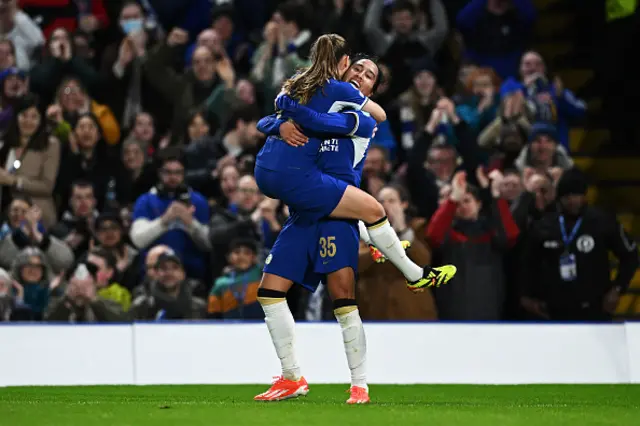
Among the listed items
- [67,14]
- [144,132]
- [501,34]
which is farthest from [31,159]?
[501,34]

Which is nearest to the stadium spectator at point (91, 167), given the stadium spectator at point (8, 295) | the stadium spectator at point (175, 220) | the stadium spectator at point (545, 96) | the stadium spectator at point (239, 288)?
the stadium spectator at point (175, 220)

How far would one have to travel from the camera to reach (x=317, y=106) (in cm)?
846

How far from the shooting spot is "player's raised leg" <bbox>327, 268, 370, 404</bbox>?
852 centimetres

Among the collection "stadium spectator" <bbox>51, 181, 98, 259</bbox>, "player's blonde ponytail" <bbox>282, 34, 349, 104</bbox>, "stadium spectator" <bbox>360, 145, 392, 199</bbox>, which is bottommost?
"stadium spectator" <bbox>51, 181, 98, 259</bbox>

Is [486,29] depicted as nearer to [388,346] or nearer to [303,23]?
[303,23]

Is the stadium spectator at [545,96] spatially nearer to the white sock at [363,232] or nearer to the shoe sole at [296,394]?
the white sock at [363,232]

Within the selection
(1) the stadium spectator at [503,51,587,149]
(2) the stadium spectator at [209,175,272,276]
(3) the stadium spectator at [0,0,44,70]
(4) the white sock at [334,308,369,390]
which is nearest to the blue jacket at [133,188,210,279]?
(2) the stadium spectator at [209,175,272,276]

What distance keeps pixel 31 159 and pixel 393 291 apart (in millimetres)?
4644

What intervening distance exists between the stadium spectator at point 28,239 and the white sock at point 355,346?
5.90 meters

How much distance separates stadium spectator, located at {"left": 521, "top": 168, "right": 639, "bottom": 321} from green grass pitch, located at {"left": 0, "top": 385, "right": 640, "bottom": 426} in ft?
5.90

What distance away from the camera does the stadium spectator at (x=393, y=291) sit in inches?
504

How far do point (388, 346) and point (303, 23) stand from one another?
5.37 m

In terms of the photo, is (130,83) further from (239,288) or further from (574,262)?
(574,262)

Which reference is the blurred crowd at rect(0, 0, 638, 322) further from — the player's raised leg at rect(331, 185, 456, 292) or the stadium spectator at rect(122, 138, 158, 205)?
the player's raised leg at rect(331, 185, 456, 292)
